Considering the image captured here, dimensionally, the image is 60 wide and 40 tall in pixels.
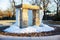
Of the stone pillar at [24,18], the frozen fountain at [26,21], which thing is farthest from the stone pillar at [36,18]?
the stone pillar at [24,18]

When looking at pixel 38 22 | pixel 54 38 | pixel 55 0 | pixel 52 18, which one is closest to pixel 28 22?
pixel 38 22

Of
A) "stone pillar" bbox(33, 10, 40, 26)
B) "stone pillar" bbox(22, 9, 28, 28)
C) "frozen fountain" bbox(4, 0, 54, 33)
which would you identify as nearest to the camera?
"frozen fountain" bbox(4, 0, 54, 33)

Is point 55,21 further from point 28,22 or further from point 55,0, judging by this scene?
point 28,22

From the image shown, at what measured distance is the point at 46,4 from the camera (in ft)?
33.3

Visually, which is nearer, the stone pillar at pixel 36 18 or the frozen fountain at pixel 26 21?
the frozen fountain at pixel 26 21

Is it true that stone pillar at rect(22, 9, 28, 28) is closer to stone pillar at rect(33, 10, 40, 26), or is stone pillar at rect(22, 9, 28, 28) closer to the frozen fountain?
the frozen fountain

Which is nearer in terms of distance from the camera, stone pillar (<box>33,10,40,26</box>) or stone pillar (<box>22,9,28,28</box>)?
stone pillar (<box>22,9,28,28</box>)

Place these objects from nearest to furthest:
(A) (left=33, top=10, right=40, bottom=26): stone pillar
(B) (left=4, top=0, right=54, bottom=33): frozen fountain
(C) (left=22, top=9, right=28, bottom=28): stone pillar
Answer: (B) (left=4, top=0, right=54, bottom=33): frozen fountain < (C) (left=22, top=9, right=28, bottom=28): stone pillar < (A) (left=33, top=10, right=40, bottom=26): stone pillar

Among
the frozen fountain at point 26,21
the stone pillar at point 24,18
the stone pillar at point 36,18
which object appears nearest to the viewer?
the frozen fountain at point 26,21

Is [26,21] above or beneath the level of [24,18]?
beneath

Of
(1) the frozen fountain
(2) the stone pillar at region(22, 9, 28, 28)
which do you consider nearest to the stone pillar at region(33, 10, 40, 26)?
(1) the frozen fountain

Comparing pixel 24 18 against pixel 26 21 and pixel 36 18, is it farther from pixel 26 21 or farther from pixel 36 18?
pixel 36 18

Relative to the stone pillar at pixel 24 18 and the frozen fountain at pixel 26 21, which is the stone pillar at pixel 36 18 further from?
the stone pillar at pixel 24 18

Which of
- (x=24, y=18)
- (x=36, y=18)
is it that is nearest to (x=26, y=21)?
(x=24, y=18)
